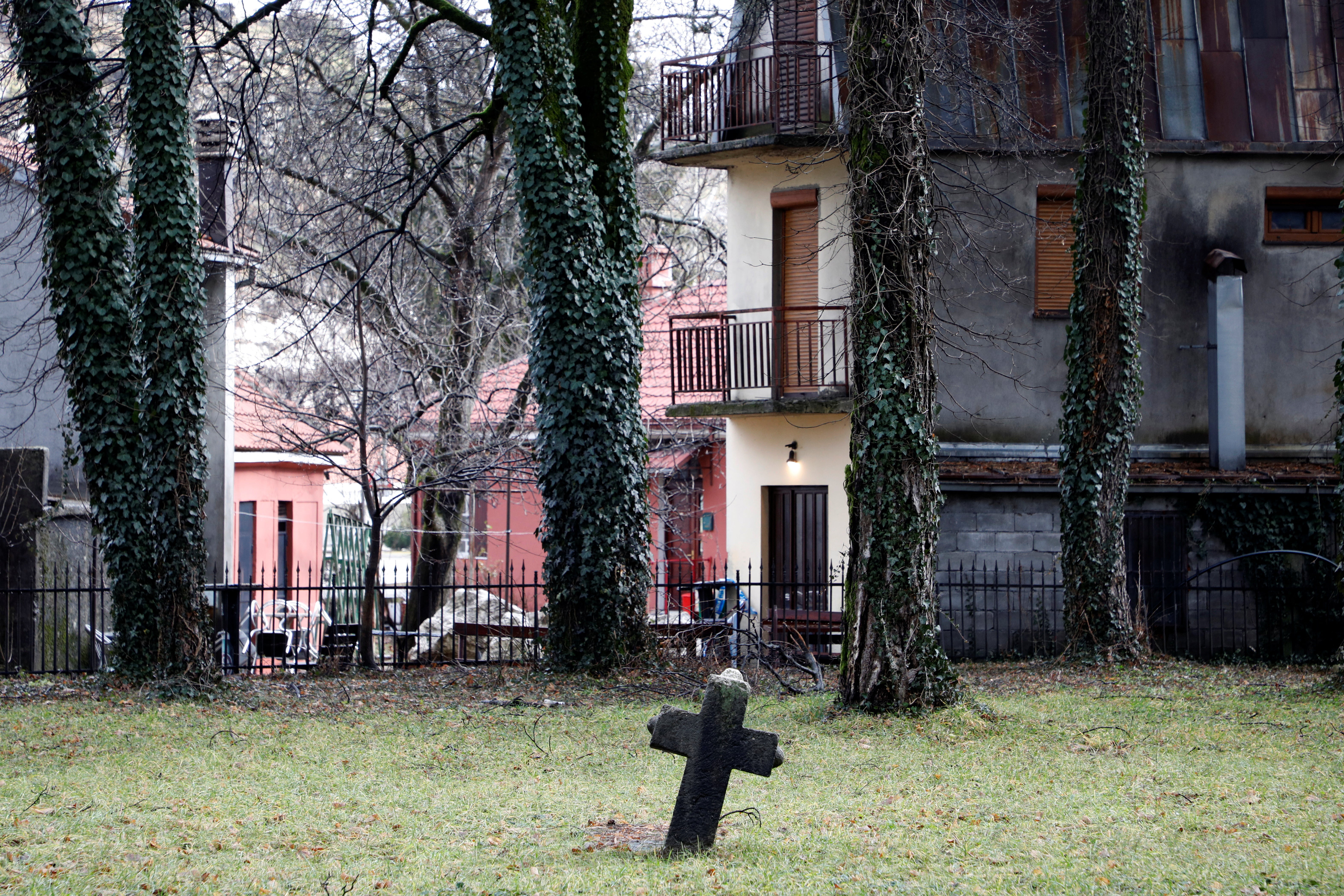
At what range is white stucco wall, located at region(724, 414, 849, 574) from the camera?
65.3ft

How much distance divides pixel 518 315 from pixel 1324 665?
41.6 ft

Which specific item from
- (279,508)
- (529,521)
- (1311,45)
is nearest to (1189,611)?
(1311,45)

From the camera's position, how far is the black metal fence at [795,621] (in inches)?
594

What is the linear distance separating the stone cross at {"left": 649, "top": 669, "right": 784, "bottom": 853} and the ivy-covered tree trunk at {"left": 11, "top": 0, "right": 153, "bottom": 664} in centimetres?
764

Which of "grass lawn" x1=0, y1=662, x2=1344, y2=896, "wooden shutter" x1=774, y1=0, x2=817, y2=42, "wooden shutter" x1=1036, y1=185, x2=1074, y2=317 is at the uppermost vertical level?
"wooden shutter" x1=774, y1=0, x2=817, y2=42

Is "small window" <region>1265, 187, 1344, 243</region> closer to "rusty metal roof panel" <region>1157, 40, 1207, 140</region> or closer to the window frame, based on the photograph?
"rusty metal roof panel" <region>1157, 40, 1207, 140</region>

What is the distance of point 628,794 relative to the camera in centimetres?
811

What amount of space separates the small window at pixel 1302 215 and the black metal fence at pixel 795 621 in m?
5.22

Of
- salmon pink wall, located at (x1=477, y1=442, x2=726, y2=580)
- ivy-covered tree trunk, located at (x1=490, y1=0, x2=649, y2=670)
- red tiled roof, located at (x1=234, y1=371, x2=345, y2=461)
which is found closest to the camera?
ivy-covered tree trunk, located at (x1=490, y1=0, x2=649, y2=670)

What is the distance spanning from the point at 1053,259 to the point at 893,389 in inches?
371

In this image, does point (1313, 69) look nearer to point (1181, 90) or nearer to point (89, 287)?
point (1181, 90)

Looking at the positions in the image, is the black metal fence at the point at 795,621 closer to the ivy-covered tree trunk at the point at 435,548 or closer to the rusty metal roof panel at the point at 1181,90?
the ivy-covered tree trunk at the point at 435,548

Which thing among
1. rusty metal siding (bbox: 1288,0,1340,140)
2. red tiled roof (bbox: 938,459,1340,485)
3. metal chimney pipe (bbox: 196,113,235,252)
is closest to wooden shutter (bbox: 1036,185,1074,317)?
red tiled roof (bbox: 938,459,1340,485)

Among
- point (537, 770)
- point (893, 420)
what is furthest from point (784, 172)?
point (537, 770)
